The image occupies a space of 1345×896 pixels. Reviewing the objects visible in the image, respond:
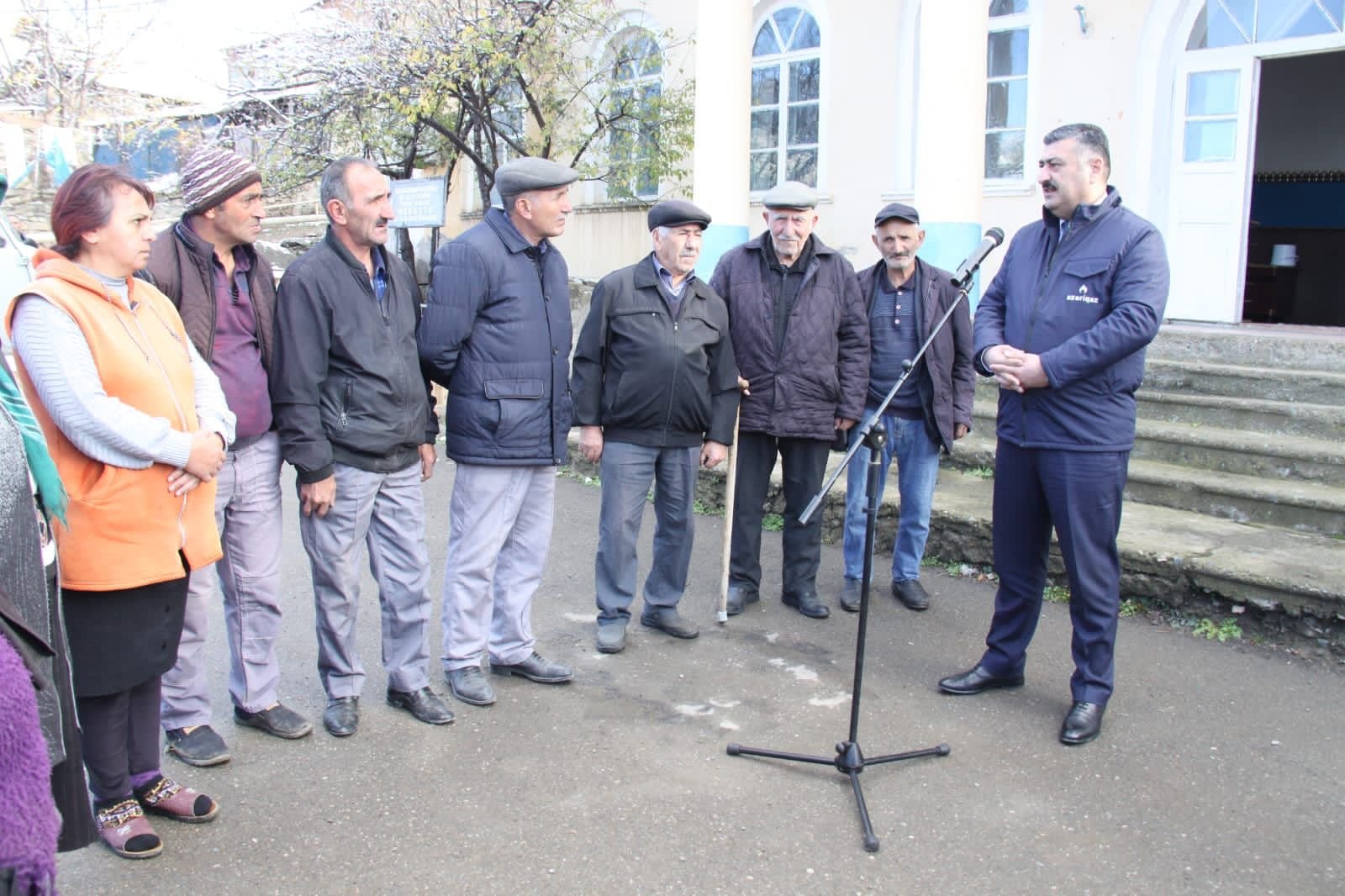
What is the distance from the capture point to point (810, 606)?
527 cm

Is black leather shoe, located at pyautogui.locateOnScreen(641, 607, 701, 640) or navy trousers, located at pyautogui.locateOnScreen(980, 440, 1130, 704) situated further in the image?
black leather shoe, located at pyautogui.locateOnScreen(641, 607, 701, 640)

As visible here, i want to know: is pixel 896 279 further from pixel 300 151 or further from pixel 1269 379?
pixel 300 151

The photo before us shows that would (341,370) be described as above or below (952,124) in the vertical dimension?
below

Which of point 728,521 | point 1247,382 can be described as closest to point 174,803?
point 728,521

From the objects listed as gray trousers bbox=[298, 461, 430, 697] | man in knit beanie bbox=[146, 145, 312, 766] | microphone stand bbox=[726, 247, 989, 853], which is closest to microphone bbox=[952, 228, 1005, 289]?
microphone stand bbox=[726, 247, 989, 853]

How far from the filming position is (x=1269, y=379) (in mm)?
6836

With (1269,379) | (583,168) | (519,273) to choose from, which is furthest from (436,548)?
(583,168)

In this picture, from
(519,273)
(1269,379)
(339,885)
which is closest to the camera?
(339,885)

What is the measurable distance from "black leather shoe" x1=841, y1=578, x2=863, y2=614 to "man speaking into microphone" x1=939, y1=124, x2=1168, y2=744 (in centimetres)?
139

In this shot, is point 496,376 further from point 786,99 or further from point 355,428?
point 786,99

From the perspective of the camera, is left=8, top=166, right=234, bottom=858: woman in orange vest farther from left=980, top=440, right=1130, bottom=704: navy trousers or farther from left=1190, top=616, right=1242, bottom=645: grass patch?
left=1190, top=616, right=1242, bottom=645: grass patch

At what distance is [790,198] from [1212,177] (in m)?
5.20

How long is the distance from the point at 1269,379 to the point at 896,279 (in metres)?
3.00

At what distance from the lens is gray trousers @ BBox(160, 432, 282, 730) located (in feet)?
11.6
